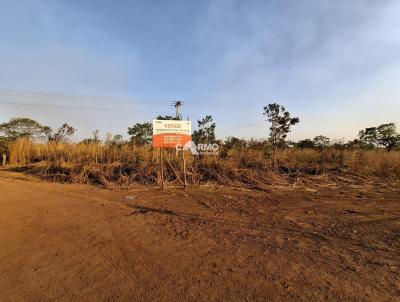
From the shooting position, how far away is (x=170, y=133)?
903cm

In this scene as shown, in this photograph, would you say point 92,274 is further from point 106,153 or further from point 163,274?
point 106,153

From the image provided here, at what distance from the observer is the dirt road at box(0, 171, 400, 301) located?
2803mm

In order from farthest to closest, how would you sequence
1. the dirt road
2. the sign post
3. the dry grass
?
1. the dry grass
2. the sign post
3. the dirt road

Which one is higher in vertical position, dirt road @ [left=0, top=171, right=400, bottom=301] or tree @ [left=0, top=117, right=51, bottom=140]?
tree @ [left=0, top=117, right=51, bottom=140]

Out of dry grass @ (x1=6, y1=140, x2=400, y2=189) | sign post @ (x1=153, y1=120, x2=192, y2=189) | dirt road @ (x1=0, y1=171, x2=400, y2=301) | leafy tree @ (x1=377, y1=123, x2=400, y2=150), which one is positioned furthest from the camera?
leafy tree @ (x1=377, y1=123, x2=400, y2=150)

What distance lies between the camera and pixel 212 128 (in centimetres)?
2492

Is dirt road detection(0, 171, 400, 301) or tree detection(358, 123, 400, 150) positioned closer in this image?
dirt road detection(0, 171, 400, 301)

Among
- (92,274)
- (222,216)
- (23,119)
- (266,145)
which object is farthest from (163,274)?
(23,119)

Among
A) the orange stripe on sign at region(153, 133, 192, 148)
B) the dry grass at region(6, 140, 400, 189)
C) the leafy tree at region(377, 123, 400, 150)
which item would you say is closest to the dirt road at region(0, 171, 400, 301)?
the orange stripe on sign at region(153, 133, 192, 148)

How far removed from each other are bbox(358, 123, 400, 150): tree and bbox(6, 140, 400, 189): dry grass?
1486 centimetres

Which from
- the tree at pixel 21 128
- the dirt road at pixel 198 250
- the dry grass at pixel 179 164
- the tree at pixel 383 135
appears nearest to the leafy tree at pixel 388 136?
the tree at pixel 383 135

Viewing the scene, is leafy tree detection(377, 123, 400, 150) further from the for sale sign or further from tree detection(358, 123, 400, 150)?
the for sale sign

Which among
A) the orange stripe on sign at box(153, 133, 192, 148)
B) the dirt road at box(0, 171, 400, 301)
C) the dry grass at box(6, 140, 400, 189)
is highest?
the orange stripe on sign at box(153, 133, 192, 148)

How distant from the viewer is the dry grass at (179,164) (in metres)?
10.4
